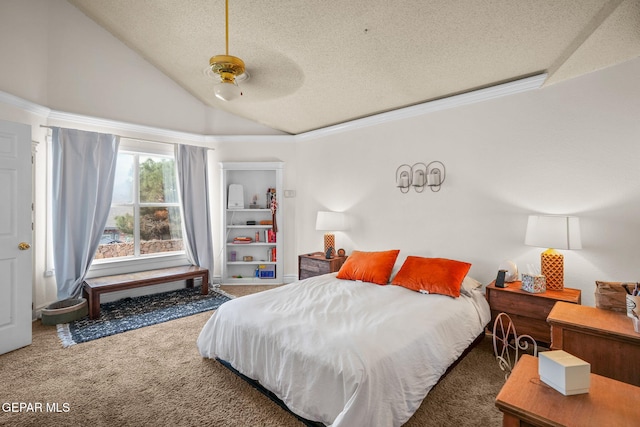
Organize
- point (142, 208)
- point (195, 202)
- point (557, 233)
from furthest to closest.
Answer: point (195, 202), point (142, 208), point (557, 233)

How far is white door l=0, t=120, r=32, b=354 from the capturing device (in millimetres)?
2713

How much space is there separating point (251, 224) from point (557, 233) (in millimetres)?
4189

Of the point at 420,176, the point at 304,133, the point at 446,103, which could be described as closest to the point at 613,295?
the point at 420,176

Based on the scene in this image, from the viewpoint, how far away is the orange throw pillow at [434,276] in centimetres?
276

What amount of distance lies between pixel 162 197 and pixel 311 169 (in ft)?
7.98

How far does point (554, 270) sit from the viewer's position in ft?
8.55

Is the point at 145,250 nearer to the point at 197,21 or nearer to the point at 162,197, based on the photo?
the point at 162,197

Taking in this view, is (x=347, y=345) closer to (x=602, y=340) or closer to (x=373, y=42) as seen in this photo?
(x=602, y=340)

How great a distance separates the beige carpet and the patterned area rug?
241 mm

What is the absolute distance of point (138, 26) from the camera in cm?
360

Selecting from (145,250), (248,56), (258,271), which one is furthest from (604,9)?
(145,250)

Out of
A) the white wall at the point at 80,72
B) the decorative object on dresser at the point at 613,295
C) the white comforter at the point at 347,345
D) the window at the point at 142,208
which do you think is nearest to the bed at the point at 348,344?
the white comforter at the point at 347,345

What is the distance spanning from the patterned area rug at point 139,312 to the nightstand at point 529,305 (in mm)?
3336

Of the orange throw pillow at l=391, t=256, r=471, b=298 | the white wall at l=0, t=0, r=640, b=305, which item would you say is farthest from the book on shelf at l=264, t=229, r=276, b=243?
the orange throw pillow at l=391, t=256, r=471, b=298
